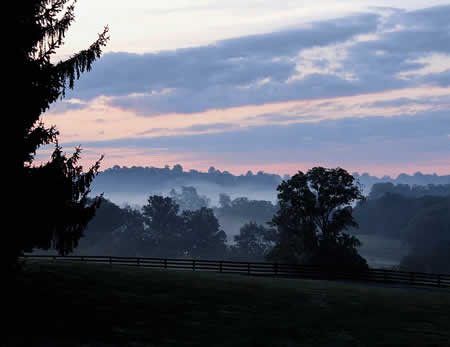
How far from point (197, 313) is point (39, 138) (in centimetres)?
1017

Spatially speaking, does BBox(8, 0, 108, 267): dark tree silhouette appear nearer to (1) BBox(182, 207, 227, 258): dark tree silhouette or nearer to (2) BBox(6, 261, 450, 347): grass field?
(2) BBox(6, 261, 450, 347): grass field

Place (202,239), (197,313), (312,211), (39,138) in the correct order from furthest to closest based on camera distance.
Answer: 1. (202,239)
2. (312,211)
3. (197,313)
4. (39,138)

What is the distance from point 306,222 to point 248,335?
109ft

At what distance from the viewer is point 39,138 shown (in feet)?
67.9

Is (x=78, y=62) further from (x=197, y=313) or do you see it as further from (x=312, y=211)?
(x=312, y=211)

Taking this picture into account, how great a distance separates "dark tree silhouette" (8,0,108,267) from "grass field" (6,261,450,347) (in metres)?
2.91

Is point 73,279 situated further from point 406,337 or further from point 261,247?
point 261,247

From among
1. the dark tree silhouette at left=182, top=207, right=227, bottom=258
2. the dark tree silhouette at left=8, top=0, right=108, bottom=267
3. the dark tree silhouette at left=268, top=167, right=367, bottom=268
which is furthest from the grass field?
the dark tree silhouette at left=182, top=207, right=227, bottom=258

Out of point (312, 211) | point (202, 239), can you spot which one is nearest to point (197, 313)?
point (312, 211)

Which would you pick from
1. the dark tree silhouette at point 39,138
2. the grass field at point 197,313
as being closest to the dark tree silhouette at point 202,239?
the grass field at point 197,313

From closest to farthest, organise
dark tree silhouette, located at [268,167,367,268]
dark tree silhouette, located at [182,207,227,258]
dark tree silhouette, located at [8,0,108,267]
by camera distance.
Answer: dark tree silhouette, located at [8,0,108,267] < dark tree silhouette, located at [268,167,367,268] < dark tree silhouette, located at [182,207,227,258]

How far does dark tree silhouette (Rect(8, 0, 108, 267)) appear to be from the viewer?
19.8 meters

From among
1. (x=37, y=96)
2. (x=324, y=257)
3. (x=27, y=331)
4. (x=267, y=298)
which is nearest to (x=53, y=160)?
(x=37, y=96)

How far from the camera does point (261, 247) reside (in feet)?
342
